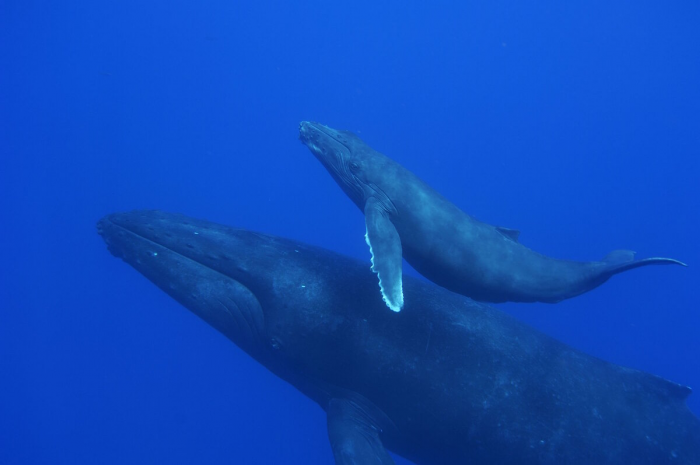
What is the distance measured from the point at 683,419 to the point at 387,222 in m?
6.18

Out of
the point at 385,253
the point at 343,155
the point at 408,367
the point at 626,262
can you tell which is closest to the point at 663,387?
the point at 626,262

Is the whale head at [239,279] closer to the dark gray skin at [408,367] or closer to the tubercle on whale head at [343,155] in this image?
the dark gray skin at [408,367]

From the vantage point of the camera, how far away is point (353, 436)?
22.5ft

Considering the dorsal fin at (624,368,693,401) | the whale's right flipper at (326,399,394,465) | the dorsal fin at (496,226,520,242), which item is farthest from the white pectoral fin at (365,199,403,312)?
the dorsal fin at (624,368,693,401)

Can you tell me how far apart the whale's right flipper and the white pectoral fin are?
213 centimetres

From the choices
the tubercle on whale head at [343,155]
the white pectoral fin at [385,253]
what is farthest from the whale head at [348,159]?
the white pectoral fin at [385,253]

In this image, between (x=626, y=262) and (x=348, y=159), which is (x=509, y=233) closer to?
(x=626, y=262)

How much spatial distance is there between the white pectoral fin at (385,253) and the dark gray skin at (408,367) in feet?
3.63

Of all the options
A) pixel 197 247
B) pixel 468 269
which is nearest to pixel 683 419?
pixel 468 269

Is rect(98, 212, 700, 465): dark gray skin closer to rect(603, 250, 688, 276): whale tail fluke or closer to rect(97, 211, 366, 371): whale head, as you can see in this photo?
rect(97, 211, 366, 371): whale head

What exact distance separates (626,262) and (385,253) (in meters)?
3.78

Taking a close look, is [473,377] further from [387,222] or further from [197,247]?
[197,247]

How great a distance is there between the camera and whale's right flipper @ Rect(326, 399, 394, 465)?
659cm

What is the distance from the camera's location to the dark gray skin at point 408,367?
7.20m
